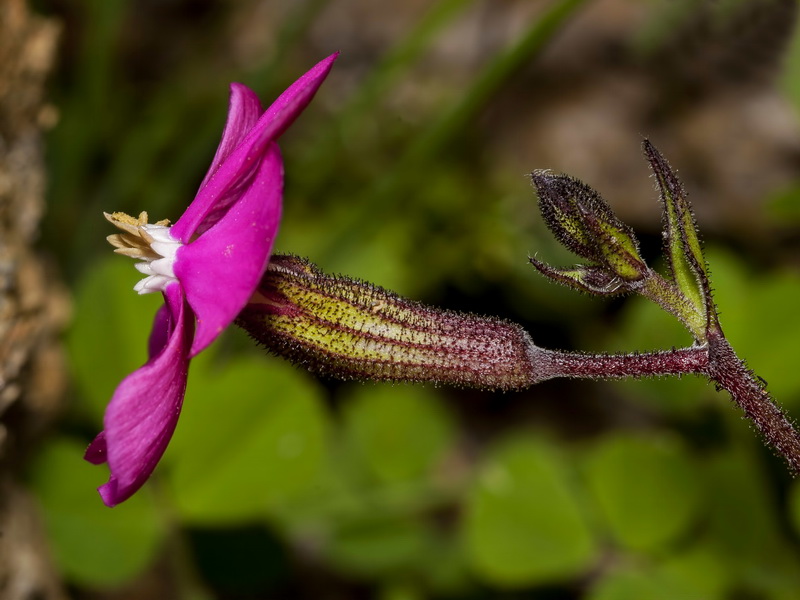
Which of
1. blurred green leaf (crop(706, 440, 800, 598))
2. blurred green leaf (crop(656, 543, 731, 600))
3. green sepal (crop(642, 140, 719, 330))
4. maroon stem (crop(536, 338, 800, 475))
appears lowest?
blurred green leaf (crop(656, 543, 731, 600))

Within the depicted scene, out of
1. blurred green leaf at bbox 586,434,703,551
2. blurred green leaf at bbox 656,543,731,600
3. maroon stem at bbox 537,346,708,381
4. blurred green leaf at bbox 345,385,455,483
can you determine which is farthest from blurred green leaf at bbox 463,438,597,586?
maroon stem at bbox 537,346,708,381

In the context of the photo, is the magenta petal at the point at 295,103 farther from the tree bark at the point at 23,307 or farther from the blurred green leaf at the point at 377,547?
the blurred green leaf at the point at 377,547

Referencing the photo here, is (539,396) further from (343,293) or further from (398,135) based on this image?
(343,293)

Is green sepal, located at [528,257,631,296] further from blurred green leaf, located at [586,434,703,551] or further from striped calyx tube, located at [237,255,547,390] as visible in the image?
blurred green leaf, located at [586,434,703,551]

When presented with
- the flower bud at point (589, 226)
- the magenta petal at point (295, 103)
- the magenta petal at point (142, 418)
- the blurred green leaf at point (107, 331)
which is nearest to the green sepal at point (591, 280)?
the flower bud at point (589, 226)

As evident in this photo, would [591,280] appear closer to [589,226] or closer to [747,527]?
[589,226]

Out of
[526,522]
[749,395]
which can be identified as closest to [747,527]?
[526,522]
